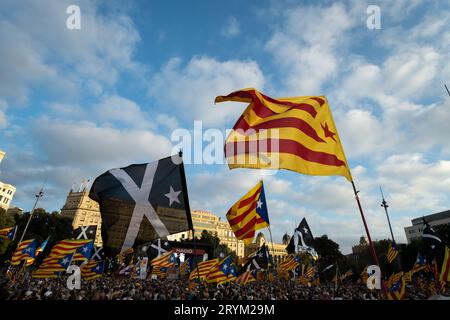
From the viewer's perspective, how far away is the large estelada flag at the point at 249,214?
591 inches

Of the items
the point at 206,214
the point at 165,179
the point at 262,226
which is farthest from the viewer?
the point at 206,214


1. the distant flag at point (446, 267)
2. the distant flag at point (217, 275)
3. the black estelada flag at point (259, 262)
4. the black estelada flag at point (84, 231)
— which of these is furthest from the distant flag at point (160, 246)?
the distant flag at point (446, 267)

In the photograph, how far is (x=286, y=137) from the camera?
7527 millimetres

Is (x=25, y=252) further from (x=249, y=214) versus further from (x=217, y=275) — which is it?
(x=249, y=214)

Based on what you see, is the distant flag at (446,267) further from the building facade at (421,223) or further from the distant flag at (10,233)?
the building facade at (421,223)

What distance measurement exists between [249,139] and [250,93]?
1480 mm

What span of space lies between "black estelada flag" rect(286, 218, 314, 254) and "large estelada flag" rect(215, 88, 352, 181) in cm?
1517

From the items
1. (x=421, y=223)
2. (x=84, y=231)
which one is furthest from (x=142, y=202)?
(x=421, y=223)

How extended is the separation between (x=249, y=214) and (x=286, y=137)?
8.62 meters

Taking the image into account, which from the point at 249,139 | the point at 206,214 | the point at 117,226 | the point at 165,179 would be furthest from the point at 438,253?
the point at 206,214

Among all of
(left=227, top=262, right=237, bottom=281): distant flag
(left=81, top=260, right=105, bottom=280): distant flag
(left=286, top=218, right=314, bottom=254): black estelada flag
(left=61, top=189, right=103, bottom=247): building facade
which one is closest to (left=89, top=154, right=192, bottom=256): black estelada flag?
(left=227, top=262, right=237, bottom=281): distant flag

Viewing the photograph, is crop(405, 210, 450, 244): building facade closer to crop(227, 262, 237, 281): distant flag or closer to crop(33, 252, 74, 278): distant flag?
crop(227, 262, 237, 281): distant flag

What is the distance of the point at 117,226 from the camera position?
8016 millimetres
